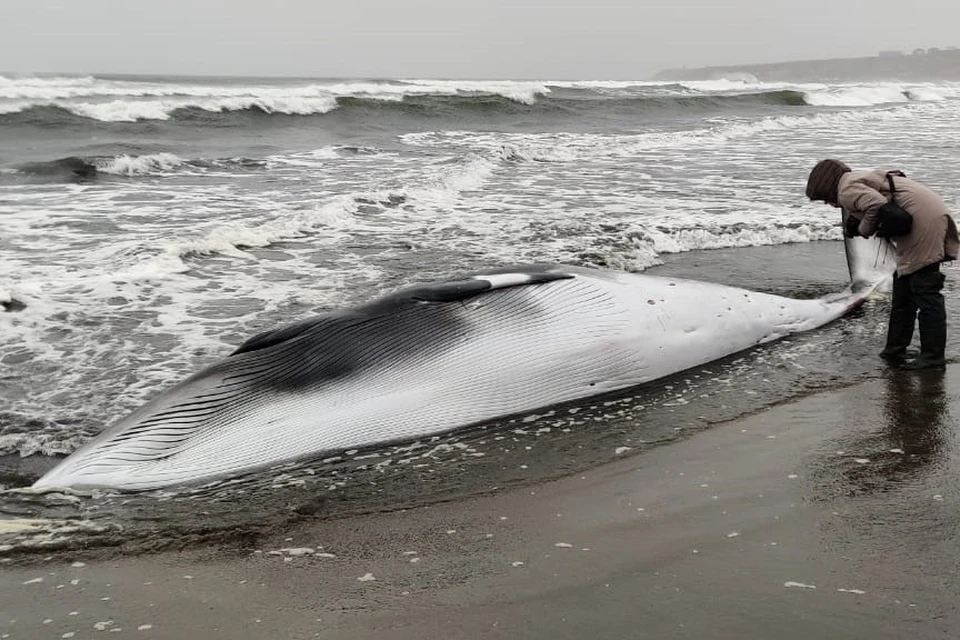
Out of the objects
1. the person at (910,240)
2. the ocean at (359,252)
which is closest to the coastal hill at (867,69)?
the ocean at (359,252)

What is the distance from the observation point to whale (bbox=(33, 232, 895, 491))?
14.7ft

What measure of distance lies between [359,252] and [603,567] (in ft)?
22.2

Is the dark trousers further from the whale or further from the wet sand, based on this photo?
the wet sand

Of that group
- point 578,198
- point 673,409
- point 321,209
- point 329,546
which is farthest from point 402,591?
point 578,198

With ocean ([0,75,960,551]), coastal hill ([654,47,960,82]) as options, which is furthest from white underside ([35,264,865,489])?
coastal hill ([654,47,960,82])

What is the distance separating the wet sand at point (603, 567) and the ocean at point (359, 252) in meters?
0.38

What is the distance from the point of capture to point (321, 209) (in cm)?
1180

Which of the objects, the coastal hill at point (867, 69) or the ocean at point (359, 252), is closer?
the ocean at point (359, 252)

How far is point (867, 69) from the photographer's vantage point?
5453 inches

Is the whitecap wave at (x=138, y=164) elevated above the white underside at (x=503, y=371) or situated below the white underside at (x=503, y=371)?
above

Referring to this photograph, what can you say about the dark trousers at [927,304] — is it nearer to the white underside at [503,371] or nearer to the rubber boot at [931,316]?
the rubber boot at [931,316]

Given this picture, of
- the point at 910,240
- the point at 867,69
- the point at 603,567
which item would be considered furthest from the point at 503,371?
the point at 867,69

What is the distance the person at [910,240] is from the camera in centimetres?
577

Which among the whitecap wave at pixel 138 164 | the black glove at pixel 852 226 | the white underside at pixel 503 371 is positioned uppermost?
Result: the whitecap wave at pixel 138 164
